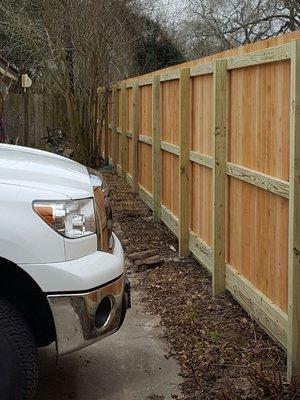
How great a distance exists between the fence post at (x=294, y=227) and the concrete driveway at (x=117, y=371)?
70cm

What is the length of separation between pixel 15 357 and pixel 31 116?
1759 cm

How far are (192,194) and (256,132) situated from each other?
2.23m

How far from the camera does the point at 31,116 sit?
799 inches

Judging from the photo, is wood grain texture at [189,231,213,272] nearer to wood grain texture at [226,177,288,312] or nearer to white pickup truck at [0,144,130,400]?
wood grain texture at [226,177,288,312]

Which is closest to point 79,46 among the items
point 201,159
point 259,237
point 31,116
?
point 31,116

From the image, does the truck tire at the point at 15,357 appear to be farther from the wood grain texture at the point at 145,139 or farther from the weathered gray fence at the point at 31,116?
the weathered gray fence at the point at 31,116

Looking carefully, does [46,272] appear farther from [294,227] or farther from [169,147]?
[169,147]

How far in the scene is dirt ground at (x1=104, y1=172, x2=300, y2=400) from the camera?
12.6 ft

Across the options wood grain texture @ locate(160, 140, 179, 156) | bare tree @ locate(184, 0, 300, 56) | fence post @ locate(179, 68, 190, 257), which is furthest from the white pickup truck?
bare tree @ locate(184, 0, 300, 56)

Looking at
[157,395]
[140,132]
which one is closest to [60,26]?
[140,132]

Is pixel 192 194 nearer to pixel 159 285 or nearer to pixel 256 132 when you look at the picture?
pixel 159 285

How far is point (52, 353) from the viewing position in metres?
4.68

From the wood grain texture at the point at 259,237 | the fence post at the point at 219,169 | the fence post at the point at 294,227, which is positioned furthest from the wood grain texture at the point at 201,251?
the fence post at the point at 294,227

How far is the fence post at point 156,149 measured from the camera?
28.7 feet
